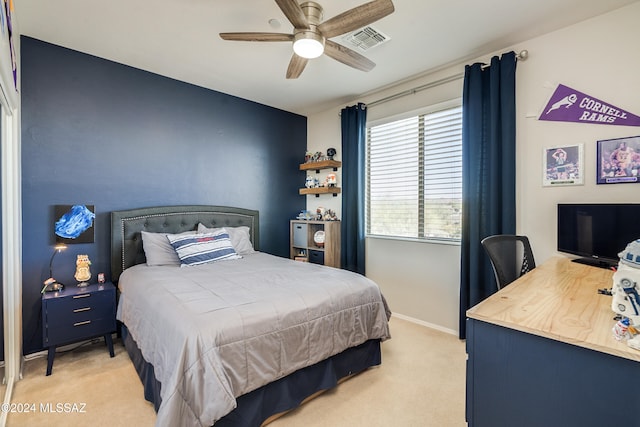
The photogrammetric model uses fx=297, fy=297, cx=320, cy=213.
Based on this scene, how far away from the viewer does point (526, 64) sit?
255 cm

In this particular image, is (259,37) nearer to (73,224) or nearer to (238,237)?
(238,237)

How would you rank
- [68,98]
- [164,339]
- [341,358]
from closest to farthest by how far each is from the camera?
1. [164,339]
2. [341,358]
3. [68,98]

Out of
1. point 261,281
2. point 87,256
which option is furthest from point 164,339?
point 87,256

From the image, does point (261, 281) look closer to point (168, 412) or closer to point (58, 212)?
point (168, 412)

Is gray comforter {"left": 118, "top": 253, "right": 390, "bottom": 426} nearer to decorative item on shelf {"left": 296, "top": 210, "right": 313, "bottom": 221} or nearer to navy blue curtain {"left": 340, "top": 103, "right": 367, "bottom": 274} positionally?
navy blue curtain {"left": 340, "top": 103, "right": 367, "bottom": 274}

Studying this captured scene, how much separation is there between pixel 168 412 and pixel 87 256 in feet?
6.98

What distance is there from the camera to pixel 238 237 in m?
3.50

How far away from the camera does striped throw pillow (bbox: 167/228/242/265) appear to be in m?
2.87

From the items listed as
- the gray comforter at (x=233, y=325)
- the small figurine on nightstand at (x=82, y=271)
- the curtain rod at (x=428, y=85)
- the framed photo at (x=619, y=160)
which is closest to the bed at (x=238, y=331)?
the gray comforter at (x=233, y=325)

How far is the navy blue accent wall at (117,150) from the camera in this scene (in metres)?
2.55

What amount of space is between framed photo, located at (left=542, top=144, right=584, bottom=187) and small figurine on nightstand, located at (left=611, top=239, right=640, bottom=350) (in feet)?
6.00

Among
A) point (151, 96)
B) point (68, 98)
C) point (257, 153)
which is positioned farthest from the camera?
point (257, 153)

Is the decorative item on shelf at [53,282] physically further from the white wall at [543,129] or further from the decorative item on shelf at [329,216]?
the white wall at [543,129]

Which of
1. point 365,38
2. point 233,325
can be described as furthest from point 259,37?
point 233,325
